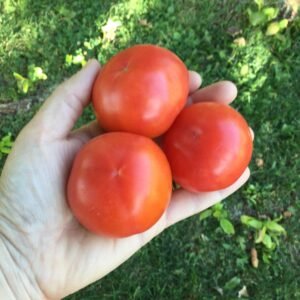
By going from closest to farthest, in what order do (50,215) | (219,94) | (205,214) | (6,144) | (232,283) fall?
1. (50,215)
2. (219,94)
3. (232,283)
4. (205,214)
5. (6,144)

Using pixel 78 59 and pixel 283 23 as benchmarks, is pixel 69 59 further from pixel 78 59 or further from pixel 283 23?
pixel 283 23

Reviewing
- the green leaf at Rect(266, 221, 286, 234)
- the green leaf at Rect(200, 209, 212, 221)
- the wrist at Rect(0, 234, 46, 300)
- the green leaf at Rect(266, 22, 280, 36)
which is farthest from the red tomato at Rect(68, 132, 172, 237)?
the green leaf at Rect(266, 22, 280, 36)

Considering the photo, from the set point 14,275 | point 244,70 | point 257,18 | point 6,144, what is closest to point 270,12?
point 257,18

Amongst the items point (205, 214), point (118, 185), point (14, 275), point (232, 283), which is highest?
point (118, 185)

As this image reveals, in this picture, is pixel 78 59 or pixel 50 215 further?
pixel 78 59

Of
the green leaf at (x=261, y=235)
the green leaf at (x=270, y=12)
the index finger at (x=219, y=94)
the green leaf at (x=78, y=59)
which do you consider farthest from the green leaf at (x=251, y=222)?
the green leaf at (x=78, y=59)

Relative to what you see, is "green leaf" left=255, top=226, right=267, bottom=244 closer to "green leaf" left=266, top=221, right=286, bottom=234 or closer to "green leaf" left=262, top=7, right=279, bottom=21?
"green leaf" left=266, top=221, right=286, bottom=234
